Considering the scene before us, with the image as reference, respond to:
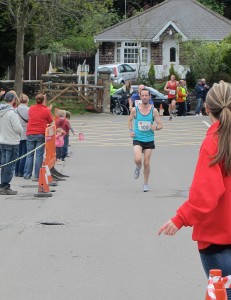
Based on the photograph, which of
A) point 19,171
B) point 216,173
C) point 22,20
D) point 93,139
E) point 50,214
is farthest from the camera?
point 22,20

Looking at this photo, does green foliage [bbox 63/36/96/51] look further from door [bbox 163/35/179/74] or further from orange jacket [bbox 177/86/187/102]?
orange jacket [bbox 177/86/187/102]

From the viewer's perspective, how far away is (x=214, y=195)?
5344 millimetres

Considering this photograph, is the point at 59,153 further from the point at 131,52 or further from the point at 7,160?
the point at 131,52

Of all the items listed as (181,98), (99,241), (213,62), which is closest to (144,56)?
(213,62)

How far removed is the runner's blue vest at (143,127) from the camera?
52.1ft

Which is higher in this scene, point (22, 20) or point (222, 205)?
point (22, 20)

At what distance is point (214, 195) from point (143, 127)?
1063 centimetres

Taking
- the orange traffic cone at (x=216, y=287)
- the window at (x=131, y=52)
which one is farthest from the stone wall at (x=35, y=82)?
the orange traffic cone at (x=216, y=287)

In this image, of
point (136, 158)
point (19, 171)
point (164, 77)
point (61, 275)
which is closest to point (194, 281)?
point (61, 275)

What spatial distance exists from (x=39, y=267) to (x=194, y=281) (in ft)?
5.48

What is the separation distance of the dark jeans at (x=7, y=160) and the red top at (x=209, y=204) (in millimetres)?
10244

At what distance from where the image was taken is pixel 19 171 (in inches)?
752

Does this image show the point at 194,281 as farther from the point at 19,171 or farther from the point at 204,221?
the point at 19,171

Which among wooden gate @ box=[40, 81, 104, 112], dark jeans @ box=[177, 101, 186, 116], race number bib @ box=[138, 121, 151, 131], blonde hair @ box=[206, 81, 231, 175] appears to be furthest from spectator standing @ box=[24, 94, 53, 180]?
wooden gate @ box=[40, 81, 104, 112]
